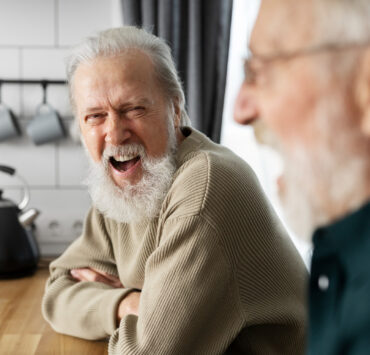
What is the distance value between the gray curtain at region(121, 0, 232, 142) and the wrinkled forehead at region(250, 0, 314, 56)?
1491 millimetres

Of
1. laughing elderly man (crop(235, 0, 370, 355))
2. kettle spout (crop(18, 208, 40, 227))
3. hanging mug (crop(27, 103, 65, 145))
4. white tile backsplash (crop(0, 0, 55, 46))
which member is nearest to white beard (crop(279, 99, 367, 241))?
laughing elderly man (crop(235, 0, 370, 355))

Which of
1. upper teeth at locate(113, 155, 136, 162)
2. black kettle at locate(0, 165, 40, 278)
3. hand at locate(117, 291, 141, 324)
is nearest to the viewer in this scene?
hand at locate(117, 291, 141, 324)

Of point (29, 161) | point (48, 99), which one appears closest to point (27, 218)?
point (29, 161)

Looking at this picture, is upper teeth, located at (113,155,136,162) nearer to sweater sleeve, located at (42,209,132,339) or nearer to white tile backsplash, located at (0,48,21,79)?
sweater sleeve, located at (42,209,132,339)

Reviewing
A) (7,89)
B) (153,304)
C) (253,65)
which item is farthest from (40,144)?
(253,65)

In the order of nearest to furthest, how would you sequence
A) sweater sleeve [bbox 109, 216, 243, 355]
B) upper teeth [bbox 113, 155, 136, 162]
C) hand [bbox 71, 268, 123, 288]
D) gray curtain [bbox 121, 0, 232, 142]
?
sweater sleeve [bbox 109, 216, 243, 355], upper teeth [bbox 113, 155, 136, 162], hand [bbox 71, 268, 123, 288], gray curtain [bbox 121, 0, 232, 142]

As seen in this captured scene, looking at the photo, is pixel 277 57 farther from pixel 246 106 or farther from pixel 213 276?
pixel 213 276

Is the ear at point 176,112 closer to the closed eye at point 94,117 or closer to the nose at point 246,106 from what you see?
the closed eye at point 94,117

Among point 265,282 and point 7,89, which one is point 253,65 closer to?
point 265,282

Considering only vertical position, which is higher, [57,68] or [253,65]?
[253,65]

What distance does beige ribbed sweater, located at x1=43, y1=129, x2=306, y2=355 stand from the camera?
1172 millimetres

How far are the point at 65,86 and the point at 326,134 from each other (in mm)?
1776

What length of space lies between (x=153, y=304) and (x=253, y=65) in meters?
0.56

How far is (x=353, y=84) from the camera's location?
668 mm
